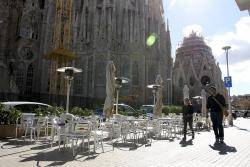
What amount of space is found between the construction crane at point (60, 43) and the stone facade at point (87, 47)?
2.60 ft

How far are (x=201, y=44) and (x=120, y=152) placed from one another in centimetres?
7364

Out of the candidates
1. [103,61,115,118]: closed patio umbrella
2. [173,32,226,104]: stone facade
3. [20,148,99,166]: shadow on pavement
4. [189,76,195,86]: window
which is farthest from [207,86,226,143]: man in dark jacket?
[189,76,195,86]: window

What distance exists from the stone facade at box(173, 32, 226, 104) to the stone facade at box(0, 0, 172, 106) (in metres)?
18.3

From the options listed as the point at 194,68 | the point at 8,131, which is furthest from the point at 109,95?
the point at 194,68

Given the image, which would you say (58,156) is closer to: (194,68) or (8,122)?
(8,122)

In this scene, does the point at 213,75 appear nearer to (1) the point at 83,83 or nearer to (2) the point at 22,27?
(1) the point at 83,83

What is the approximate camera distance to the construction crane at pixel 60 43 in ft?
124

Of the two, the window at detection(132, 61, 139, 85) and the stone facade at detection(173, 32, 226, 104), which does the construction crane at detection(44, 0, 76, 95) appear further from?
the stone facade at detection(173, 32, 226, 104)

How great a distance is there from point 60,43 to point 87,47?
4.11m

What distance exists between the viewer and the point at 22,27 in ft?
137

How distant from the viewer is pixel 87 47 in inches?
1750

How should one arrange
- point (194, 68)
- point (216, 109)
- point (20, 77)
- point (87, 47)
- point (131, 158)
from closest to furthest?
point (131, 158) → point (216, 109) → point (20, 77) → point (87, 47) → point (194, 68)

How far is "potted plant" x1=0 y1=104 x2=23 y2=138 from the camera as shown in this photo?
1280 cm

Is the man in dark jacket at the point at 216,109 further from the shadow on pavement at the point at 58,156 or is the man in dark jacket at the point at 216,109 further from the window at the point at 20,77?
the window at the point at 20,77
